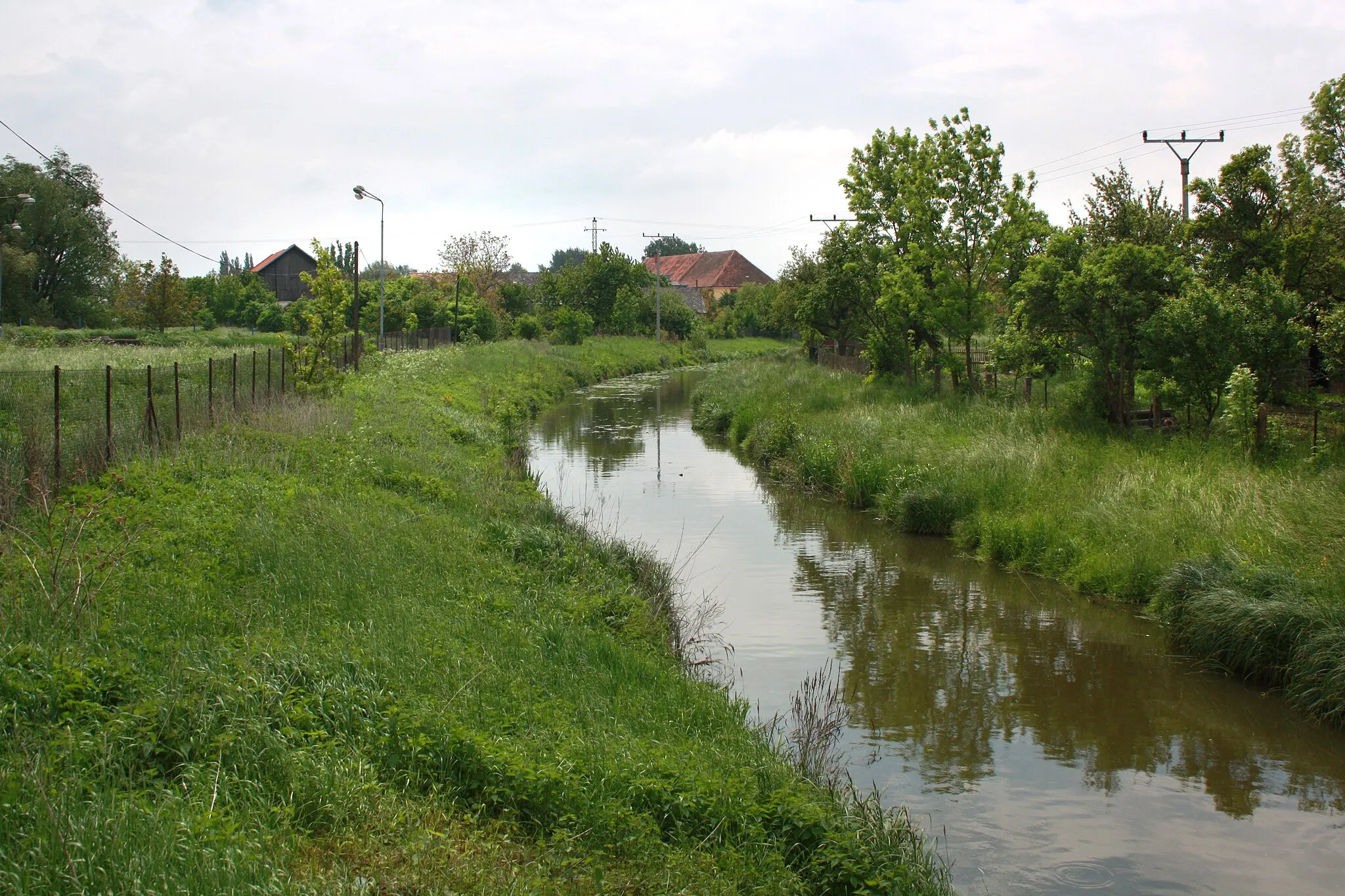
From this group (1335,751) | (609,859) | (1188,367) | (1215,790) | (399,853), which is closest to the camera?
(399,853)

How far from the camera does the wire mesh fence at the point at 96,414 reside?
34.7 ft

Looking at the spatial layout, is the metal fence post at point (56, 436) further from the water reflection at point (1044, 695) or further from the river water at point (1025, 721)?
the water reflection at point (1044, 695)

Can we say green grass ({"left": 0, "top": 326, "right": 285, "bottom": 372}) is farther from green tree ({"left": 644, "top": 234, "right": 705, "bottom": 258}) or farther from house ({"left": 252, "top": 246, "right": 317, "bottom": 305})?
green tree ({"left": 644, "top": 234, "right": 705, "bottom": 258})

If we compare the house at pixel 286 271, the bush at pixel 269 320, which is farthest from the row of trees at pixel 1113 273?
the house at pixel 286 271

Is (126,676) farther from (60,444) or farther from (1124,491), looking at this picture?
(1124,491)

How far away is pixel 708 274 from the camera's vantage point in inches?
4250

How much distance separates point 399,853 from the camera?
474 cm

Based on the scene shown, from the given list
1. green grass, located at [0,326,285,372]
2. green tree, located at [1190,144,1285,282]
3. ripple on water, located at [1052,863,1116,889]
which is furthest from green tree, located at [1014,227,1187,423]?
green grass, located at [0,326,285,372]

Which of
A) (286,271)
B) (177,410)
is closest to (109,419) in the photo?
(177,410)

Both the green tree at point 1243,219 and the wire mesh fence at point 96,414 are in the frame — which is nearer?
the wire mesh fence at point 96,414

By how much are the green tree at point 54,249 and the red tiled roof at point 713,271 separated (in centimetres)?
5111

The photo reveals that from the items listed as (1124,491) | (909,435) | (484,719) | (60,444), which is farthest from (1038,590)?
(60,444)

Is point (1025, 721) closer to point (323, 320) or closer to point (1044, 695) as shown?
point (1044, 695)

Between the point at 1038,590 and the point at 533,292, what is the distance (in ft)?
225
